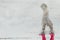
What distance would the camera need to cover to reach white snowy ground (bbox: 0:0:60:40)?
1.95 m

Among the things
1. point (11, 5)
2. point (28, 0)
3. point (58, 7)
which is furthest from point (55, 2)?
point (11, 5)

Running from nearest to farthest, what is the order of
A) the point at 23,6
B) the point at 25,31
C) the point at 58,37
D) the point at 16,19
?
the point at 58,37 → the point at 25,31 → the point at 16,19 → the point at 23,6

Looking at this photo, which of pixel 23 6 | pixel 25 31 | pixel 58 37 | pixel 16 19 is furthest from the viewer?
pixel 23 6

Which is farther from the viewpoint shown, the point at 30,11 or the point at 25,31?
the point at 30,11

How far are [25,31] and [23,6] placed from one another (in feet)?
1.56

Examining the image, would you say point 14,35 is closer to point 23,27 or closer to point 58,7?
point 23,27

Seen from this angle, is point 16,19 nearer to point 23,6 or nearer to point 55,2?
point 23,6

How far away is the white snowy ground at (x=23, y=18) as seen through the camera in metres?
1.95

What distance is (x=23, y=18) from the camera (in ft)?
7.34

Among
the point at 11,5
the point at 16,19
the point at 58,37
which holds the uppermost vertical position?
the point at 11,5

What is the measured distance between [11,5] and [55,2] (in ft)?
1.65

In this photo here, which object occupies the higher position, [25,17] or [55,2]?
[55,2]

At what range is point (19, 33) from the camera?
1.98 meters

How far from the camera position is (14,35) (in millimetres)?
1935
